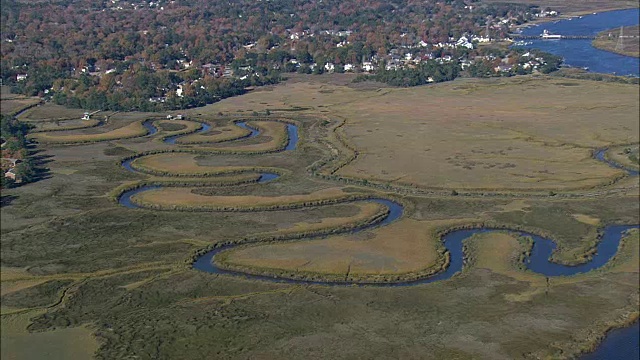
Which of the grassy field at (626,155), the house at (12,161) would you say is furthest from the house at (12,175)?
the grassy field at (626,155)

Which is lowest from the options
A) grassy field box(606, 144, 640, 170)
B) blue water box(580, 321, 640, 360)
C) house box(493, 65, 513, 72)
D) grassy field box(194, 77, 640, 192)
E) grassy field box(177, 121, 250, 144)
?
blue water box(580, 321, 640, 360)

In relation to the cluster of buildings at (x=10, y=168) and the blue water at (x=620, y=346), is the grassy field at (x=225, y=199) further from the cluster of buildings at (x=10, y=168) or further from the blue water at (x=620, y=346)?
the blue water at (x=620, y=346)

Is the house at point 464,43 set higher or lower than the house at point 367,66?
higher

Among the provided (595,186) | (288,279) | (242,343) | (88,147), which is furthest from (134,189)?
(595,186)

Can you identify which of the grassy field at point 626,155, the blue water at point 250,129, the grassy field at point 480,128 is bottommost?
the grassy field at point 626,155

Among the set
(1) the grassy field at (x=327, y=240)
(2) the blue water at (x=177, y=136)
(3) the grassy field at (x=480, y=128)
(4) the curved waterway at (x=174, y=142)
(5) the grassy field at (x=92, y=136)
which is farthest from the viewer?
(2) the blue water at (x=177, y=136)

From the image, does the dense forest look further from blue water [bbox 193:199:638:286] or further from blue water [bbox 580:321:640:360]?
blue water [bbox 580:321:640:360]

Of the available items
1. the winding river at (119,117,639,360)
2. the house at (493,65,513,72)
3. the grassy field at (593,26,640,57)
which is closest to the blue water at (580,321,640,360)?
the winding river at (119,117,639,360)
